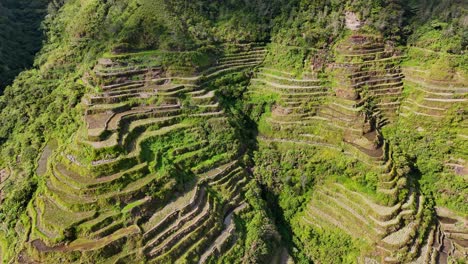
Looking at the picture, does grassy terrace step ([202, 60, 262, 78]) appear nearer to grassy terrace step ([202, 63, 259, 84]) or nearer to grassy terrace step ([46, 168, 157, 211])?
grassy terrace step ([202, 63, 259, 84])

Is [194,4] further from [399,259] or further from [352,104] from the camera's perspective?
[399,259]

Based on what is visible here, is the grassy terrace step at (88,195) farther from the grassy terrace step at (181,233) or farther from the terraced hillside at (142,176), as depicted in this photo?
the grassy terrace step at (181,233)

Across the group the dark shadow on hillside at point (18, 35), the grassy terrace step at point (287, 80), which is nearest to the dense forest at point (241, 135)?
the grassy terrace step at point (287, 80)

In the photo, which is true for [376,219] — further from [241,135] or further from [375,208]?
[241,135]

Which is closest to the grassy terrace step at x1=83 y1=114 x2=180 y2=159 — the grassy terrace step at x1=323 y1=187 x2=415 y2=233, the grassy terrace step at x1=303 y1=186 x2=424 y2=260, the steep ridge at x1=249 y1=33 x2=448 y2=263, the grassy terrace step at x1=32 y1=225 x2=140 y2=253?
the grassy terrace step at x1=32 y1=225 x2=140 y2=253

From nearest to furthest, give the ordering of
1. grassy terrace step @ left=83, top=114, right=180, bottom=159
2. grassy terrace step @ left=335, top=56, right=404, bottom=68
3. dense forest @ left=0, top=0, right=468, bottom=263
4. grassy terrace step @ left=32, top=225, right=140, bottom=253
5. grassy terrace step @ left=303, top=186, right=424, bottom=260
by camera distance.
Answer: grassy terrace step @ left=32, top=225, right=140, bottom=253 → dense forest @ left=0, top=0, right=468, bottom=263 → grassy terrace step @ left=83, top=114, right=180, bottom=159 → grassy terrace step @ left=303, top=186, right=424, bottom=260 → grassy terrace step @ left=335, top=56, right=404, bottom=68

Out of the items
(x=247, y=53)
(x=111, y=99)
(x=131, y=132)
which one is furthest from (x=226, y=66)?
(x=131, y=132)
